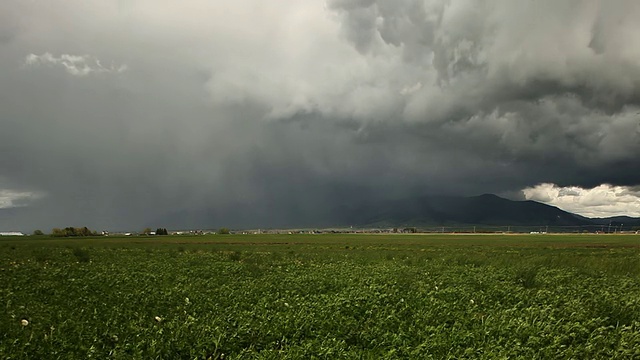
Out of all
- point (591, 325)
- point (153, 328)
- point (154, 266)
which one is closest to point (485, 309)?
point (591, 325)

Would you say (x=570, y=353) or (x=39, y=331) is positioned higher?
(x=39, y=331)

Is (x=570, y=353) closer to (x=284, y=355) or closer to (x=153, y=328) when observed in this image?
(x=284, y=355)

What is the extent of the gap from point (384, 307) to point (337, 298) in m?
1.77

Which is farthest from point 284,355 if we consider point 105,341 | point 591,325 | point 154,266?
point 154,266

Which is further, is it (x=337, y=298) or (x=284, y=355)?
(x=337, y=298)

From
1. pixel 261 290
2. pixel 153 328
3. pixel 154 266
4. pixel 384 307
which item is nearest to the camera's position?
pixel 153 328

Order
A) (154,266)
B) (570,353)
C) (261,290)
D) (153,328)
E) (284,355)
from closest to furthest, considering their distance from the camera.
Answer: (284,355)
(570,353)
(153,328)
(261,290)
(154,266)

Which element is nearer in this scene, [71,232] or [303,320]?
[303,320]

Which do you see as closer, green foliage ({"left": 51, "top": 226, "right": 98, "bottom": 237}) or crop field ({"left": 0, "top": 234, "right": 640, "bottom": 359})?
crop field ({"left": 0, "top": 234, "right": 640, "bottom": 359})

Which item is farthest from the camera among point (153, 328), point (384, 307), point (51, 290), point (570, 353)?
point (51, 290)

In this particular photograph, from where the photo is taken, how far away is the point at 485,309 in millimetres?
13773

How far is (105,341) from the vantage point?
10195 millimetres

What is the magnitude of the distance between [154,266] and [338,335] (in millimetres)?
18510

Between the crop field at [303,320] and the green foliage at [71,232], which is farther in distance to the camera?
the green foliage at [71,232]
